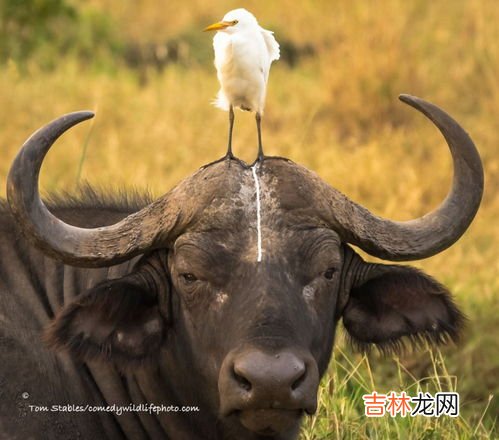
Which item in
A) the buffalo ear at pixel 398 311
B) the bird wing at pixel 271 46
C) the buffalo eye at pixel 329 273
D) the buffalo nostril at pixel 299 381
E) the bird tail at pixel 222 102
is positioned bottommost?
the buffalo ear at pixel 398 311

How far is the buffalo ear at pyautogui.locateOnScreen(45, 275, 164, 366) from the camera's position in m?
4.17

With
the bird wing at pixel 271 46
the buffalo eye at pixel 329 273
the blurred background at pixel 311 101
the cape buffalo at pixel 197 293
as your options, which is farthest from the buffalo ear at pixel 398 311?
the blurred background at pixel 311 101

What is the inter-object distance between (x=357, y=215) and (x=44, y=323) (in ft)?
3.59

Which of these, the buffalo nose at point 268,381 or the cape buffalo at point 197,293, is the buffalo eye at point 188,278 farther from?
the buffalo nose at point 268,381

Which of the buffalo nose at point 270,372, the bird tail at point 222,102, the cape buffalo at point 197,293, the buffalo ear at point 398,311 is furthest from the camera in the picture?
the bird tail at point 222,102

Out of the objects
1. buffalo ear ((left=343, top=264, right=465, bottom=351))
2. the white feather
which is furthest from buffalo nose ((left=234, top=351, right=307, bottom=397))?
the white feather

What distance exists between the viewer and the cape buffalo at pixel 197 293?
161 inches

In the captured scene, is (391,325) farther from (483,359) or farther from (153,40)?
(153,40)

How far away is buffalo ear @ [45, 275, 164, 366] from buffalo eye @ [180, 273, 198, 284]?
0.17m

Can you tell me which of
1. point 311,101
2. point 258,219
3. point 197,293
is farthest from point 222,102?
point 311,101

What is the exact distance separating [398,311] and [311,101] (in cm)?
644

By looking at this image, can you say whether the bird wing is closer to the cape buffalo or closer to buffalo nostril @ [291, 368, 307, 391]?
the cape buffalo

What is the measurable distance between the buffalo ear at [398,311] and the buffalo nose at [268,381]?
668mm

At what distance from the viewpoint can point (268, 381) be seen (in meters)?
3.74
